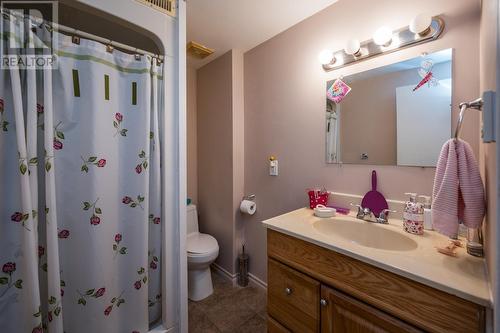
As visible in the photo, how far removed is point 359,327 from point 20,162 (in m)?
1.51

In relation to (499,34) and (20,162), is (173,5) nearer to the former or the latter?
(20,162)

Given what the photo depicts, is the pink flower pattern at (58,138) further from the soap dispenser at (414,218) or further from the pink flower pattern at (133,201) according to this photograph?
the soap dispenser at (414,218)

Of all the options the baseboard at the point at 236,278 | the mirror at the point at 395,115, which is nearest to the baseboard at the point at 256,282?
the baseboard at the point at 236,278

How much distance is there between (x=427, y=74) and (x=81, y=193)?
185cm

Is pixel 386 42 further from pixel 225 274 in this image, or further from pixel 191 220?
pixel 225 274

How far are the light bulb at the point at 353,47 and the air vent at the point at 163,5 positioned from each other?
106 cm

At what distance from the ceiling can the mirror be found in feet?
1.97

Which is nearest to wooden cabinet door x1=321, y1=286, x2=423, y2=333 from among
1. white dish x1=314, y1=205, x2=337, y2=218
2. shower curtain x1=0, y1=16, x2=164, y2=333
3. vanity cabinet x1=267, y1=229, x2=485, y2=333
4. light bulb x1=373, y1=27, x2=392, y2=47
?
vanity cabinet x1=267, y1=229, x2=485, y2=333

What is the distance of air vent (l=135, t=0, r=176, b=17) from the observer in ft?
3.77

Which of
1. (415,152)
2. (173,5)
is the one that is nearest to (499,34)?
(415,152)

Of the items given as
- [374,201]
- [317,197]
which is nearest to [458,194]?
[374,201]

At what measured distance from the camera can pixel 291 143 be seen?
174 cm

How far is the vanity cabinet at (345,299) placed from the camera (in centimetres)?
68

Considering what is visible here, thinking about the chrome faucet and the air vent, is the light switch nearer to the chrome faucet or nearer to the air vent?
the chrome faucet
